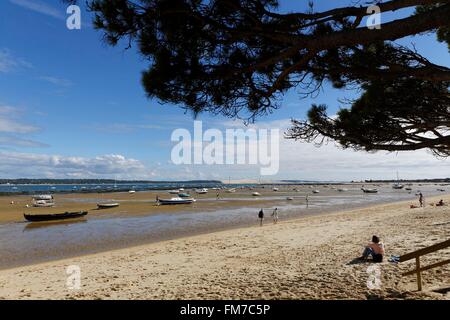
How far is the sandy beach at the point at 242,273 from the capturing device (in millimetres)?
7859

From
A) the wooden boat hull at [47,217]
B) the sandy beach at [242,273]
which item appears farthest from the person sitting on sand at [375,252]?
the wooden boat hull at [47,217]

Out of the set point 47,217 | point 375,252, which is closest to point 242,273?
point 375,252

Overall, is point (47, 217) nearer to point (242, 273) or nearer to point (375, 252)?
point (242, 273)

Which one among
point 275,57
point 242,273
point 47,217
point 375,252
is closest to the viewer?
point 275,57

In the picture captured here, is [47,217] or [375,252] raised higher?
[375,252]

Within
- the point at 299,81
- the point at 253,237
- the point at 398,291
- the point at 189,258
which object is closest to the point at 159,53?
the point at 299,81

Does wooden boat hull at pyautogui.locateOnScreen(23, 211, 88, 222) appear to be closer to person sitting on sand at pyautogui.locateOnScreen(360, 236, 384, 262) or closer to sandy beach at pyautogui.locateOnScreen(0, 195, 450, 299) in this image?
sandy beach at pyautogui.locateOnScreen(0, 195, 450, 299)

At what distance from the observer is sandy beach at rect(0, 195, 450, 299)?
7.86 meters

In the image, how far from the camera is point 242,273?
33.7ft

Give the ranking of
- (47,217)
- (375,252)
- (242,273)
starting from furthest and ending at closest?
(47,217) < (375,252) < (242,273)

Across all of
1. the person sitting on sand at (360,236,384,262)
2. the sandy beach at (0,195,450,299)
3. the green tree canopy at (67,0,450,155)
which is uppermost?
the green tree canopy at (67,0,450,155)

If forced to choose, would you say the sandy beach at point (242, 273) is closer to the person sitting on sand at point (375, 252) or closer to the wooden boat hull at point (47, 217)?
the person sitting on sand at point (375, 252)

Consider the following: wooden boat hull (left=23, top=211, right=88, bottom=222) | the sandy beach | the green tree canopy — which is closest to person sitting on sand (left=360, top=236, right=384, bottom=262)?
the sandy beach

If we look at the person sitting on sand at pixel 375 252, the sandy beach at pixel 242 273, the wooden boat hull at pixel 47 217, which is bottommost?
the wooden boat hull at pixel 47 217
